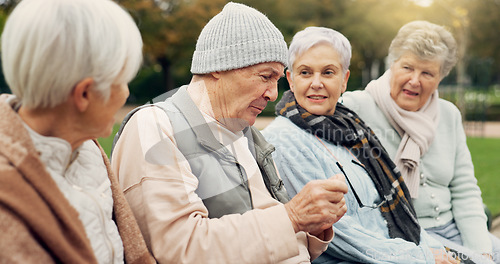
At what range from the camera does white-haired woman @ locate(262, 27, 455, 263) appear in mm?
2320

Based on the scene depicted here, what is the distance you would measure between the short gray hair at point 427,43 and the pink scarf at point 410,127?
234mm

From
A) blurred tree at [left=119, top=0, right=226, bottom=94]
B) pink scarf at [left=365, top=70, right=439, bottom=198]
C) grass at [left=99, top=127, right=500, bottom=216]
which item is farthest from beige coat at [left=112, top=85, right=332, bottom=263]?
blurred tree at [left=119, top=0, right=226, bottom=94]

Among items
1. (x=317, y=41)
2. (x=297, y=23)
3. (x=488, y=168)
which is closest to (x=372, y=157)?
(x=317, y=41)

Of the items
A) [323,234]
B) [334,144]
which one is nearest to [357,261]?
[323,234]

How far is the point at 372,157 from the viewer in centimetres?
266

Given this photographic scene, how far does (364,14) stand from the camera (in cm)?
2706

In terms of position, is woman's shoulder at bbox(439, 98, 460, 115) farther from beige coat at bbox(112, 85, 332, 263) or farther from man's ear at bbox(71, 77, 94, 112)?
man's ear at bbox(71, 77, 94, 112)

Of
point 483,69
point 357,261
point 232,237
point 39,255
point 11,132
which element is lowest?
point 483,69

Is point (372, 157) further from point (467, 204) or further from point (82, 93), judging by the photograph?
point (82, 93)

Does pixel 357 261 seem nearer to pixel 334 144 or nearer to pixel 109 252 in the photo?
pixel 334 144

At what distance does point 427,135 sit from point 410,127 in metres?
0.12

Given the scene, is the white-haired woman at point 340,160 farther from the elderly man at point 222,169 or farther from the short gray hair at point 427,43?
the short gray hair at point 427,43

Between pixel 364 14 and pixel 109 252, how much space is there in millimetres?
27594

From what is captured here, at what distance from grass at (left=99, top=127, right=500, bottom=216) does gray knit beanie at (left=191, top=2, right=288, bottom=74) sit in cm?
220
